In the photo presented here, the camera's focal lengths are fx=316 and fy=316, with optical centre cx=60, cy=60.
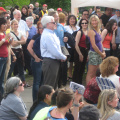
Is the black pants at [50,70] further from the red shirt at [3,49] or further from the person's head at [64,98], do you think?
the person's head at [64,98]

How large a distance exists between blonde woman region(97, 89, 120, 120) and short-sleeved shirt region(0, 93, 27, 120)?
3.98 feet

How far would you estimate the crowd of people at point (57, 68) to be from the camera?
385cm

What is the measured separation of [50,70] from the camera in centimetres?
612

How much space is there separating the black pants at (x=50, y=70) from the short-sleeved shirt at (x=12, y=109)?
1.57m

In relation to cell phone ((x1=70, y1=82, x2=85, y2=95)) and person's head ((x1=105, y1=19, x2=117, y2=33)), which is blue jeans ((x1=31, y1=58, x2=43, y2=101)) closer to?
cell phone ((x1=70, y1=82, x2=85, y2=95))

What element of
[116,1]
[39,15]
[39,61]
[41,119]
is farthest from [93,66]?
[39,15]

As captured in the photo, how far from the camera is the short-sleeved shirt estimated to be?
176 inches

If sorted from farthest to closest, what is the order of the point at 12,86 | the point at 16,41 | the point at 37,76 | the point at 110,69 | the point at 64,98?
the point at 16,41 → the point at 37,76 → the point at 110,69 → the point at 12,86 → the point at 64,98

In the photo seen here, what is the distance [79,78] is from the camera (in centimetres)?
812

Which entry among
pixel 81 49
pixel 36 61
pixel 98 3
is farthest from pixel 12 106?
pixel 98 3

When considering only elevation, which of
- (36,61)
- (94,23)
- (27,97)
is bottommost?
(27,97)

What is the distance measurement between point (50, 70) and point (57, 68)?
0.17 metres

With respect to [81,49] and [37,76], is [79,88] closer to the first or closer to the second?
[37,76]

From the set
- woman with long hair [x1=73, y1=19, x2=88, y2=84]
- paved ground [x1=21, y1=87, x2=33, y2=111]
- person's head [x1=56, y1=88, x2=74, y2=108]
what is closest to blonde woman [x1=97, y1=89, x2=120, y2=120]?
person's head [x1=56, y1=88, x2=74, y2=108]
